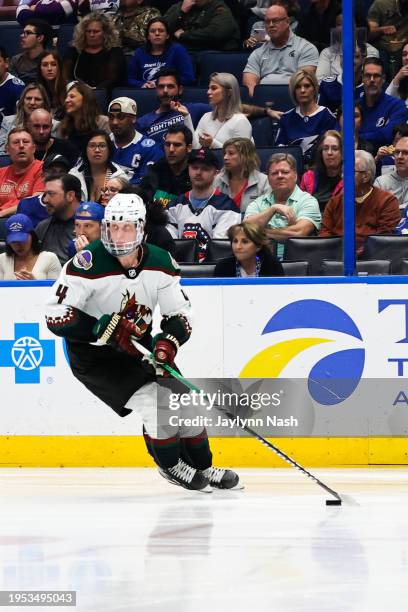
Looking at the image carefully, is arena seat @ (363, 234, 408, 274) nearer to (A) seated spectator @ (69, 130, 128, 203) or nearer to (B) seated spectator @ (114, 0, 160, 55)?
→ (A) seated spectator @ (69, 130, 128, 203)

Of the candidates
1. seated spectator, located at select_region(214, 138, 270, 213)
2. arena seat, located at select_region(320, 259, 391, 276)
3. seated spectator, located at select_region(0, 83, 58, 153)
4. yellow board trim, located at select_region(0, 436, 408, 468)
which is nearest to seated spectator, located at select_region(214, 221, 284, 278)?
arena seat, located at select_region(320, 259, 391, 276)

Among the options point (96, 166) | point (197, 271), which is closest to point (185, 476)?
point (197, 271)

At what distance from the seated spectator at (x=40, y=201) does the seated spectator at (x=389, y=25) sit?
227 centimetres

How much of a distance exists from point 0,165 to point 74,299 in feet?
9.93

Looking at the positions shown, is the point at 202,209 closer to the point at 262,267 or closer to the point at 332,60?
the point at 262,267

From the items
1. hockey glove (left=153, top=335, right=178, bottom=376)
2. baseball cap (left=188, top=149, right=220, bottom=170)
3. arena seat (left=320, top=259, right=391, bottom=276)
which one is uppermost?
baseball cap (left=188, top=149, right=220, bottom=170)

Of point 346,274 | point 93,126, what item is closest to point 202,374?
point 346,274

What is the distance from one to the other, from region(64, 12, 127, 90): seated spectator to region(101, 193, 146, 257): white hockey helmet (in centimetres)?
355

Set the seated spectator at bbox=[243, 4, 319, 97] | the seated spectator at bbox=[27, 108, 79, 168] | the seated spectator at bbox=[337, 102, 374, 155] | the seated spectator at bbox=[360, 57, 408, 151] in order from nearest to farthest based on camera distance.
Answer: the seated spectator at bbox=[337, 102, 374, 155] → the seated spectator at bbox=[360, 57, 408, 151] → the seated spectator at bbox=[27, 108, 79, 168] → the seated spectator at bbox=[243, 4, 319, 97]

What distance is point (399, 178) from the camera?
785cm

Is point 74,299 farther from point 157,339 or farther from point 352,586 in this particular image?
point 352,586

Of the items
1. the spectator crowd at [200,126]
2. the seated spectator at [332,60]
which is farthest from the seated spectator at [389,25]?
the seated spectator at [332,60]

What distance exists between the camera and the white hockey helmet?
20.3 feet

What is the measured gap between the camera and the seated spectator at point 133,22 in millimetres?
9969
